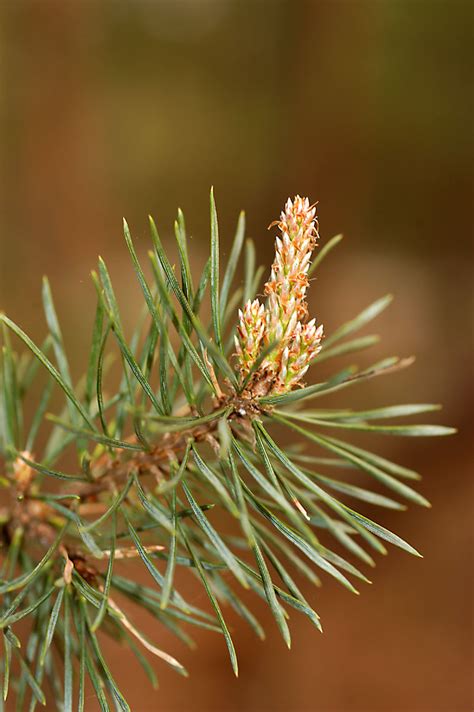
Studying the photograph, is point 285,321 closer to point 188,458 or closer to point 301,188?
point 188,458

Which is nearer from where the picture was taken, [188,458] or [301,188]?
[188,458]

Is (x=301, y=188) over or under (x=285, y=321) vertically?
over

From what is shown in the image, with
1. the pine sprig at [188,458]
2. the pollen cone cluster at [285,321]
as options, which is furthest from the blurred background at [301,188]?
the pollen cone cluster at [285,321]

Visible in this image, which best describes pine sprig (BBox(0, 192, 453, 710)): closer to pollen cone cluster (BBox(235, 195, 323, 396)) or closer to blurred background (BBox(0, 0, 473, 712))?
pollen cone cluster (BBox(235, 195, 323, 396))

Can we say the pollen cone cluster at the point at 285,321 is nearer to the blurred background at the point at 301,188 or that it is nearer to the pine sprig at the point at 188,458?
the pine sprig at the point at 188,458

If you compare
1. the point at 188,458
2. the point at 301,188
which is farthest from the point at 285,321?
the point at 301,188

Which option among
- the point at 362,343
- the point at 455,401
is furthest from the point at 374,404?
the point at 362,343
